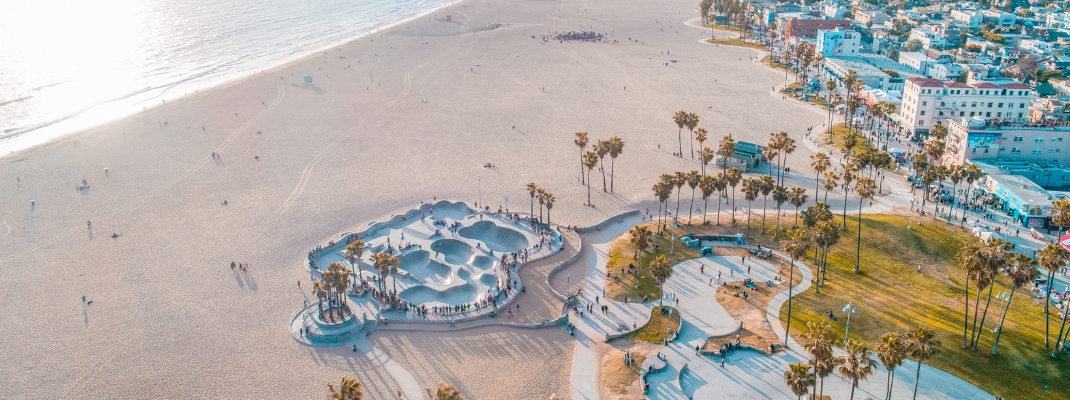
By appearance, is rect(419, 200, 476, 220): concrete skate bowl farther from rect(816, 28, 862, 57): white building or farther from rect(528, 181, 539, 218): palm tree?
rect(816, 28, 862, 57): white building

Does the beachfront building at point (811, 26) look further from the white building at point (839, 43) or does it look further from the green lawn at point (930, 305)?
the green lawn at point (930, 305)

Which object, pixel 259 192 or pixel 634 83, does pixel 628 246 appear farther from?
pixel 634 83

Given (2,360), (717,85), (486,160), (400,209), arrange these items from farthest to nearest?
(717,85) → (486,160) → (400,209) → (2,360)

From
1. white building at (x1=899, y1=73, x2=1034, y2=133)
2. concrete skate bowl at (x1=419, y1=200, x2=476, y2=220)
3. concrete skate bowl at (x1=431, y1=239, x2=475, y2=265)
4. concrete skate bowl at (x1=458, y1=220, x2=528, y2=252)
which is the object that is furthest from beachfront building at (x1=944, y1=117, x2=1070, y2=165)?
concrete skate bowl at (x1=431, y1=239, x2=475, y2=265)

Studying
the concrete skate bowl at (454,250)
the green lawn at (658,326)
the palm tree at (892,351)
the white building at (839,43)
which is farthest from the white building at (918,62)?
the palm tree at (892,351)

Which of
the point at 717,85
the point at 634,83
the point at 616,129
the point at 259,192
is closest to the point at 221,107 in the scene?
the point at 259,192

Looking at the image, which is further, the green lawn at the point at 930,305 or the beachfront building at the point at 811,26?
the beachfront building at the point at 811,26

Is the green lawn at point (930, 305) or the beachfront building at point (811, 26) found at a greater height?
the beachfront building at point (811, 26)
